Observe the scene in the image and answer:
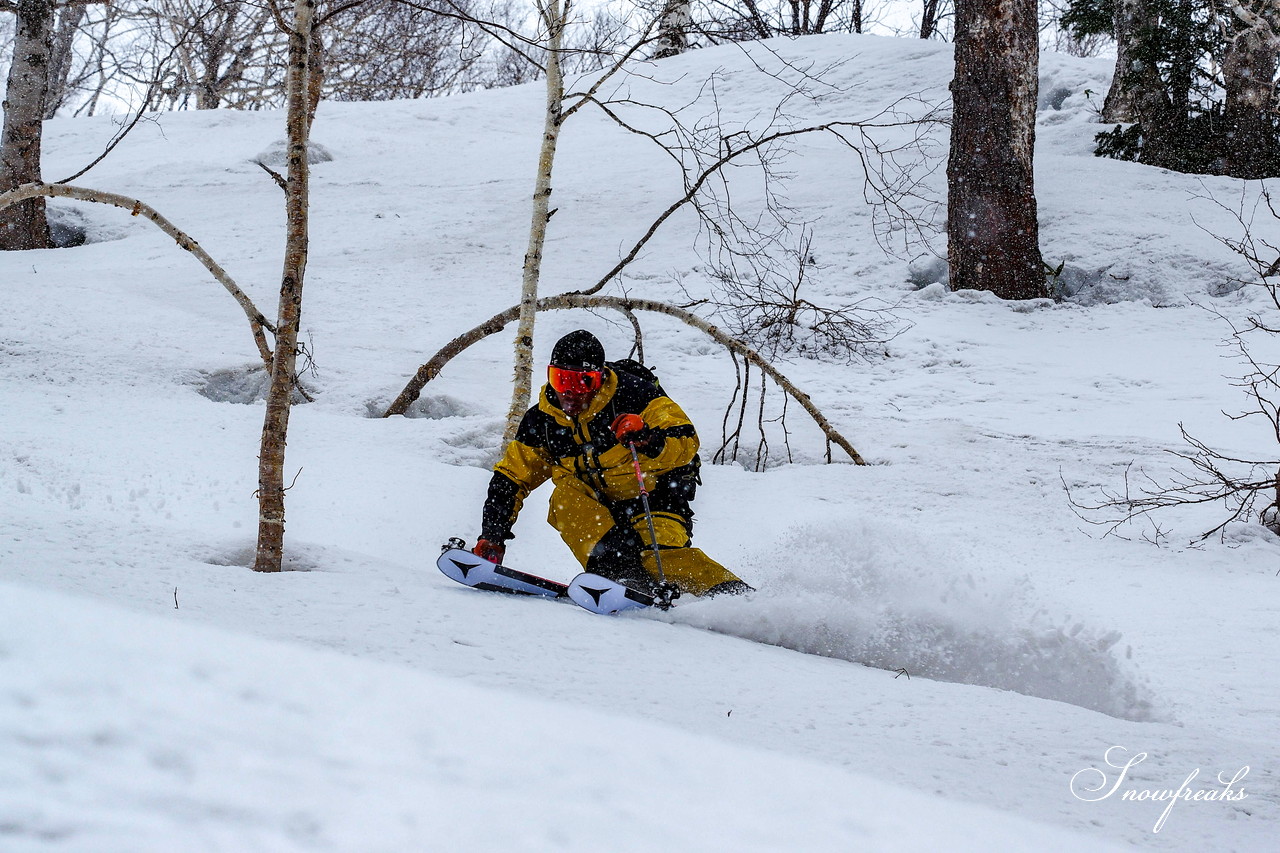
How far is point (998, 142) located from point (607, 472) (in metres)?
6.86

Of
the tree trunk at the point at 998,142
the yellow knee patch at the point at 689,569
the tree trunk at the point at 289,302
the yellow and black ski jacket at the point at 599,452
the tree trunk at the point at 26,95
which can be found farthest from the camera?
the tree trunk at the point at 26,95

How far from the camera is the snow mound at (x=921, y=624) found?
3.23 meters

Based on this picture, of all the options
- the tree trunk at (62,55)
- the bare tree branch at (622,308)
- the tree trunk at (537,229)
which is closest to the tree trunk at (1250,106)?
the bare tree branch at (622,308)

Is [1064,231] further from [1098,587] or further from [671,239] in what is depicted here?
[1098,587]

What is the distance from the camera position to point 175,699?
1.38m

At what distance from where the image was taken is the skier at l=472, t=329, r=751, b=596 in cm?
400

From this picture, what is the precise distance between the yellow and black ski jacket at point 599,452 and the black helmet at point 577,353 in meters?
0.17

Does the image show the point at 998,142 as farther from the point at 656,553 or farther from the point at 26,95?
the point at 26,95

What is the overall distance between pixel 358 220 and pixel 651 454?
9072 mm

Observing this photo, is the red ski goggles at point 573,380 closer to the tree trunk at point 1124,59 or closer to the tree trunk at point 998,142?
the tree trunk at point 998,142

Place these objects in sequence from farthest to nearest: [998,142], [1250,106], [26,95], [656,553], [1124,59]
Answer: [1124,59] → [1250,106] → [26,95] → [998,142] → [656,553]

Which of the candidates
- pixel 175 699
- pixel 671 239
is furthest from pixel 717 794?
pixel 671 239

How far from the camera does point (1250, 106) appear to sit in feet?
34.6

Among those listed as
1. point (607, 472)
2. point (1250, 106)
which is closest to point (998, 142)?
point (1250, 106)
